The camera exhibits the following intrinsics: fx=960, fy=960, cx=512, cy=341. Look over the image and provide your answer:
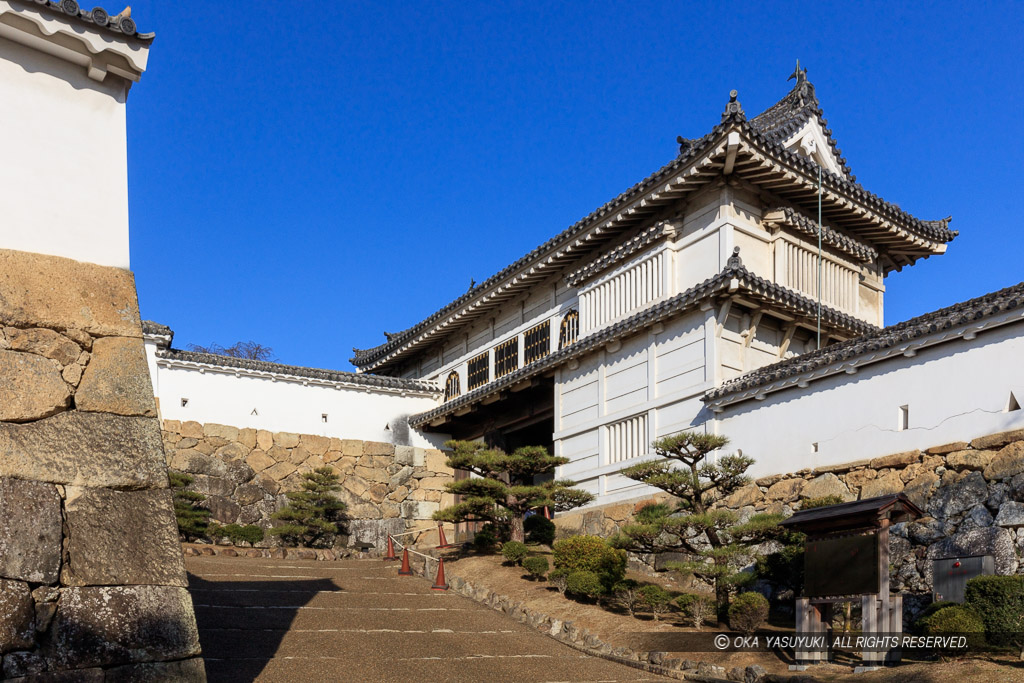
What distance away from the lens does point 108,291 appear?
828cm

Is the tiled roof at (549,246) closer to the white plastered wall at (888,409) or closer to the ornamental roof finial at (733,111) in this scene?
the ornamental roof finial at (733,111)

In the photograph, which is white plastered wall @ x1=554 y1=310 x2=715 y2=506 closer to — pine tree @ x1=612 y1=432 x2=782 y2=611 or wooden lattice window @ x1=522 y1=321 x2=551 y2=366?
wooden lattice window @ x1=522 y1=321 x2=551 y2=366

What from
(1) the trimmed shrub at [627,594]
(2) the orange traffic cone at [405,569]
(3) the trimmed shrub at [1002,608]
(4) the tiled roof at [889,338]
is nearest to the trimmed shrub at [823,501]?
(4) the tiled roof at [889,338]

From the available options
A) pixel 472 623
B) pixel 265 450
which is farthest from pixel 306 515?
pixel 472 623

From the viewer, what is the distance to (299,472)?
2538 cm

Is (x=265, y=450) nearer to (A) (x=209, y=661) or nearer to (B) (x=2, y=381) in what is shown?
(A) (x=209, y=661)

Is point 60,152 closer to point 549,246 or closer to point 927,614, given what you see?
point 927,614

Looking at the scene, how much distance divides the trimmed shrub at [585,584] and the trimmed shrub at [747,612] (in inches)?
95.6

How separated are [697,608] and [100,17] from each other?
9785 millimetres

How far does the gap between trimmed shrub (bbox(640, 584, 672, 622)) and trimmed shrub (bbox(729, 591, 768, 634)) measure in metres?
1.27

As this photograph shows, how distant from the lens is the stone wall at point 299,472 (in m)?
24.2

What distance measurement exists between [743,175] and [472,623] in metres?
9.65

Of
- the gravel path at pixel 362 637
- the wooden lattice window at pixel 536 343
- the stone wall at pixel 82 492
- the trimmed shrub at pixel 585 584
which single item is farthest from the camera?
the wooden lattice window at pixel 536 343

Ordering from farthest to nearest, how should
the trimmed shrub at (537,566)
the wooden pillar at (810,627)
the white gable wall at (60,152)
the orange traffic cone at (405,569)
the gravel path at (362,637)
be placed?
1. the orange traffic cone at (405,569)
2. the trimmed shrub at (537,566)
3. the gravel path at (362,637)
4. the wooden pillar at (810,627)
5. the white gable wall at (60,152)
